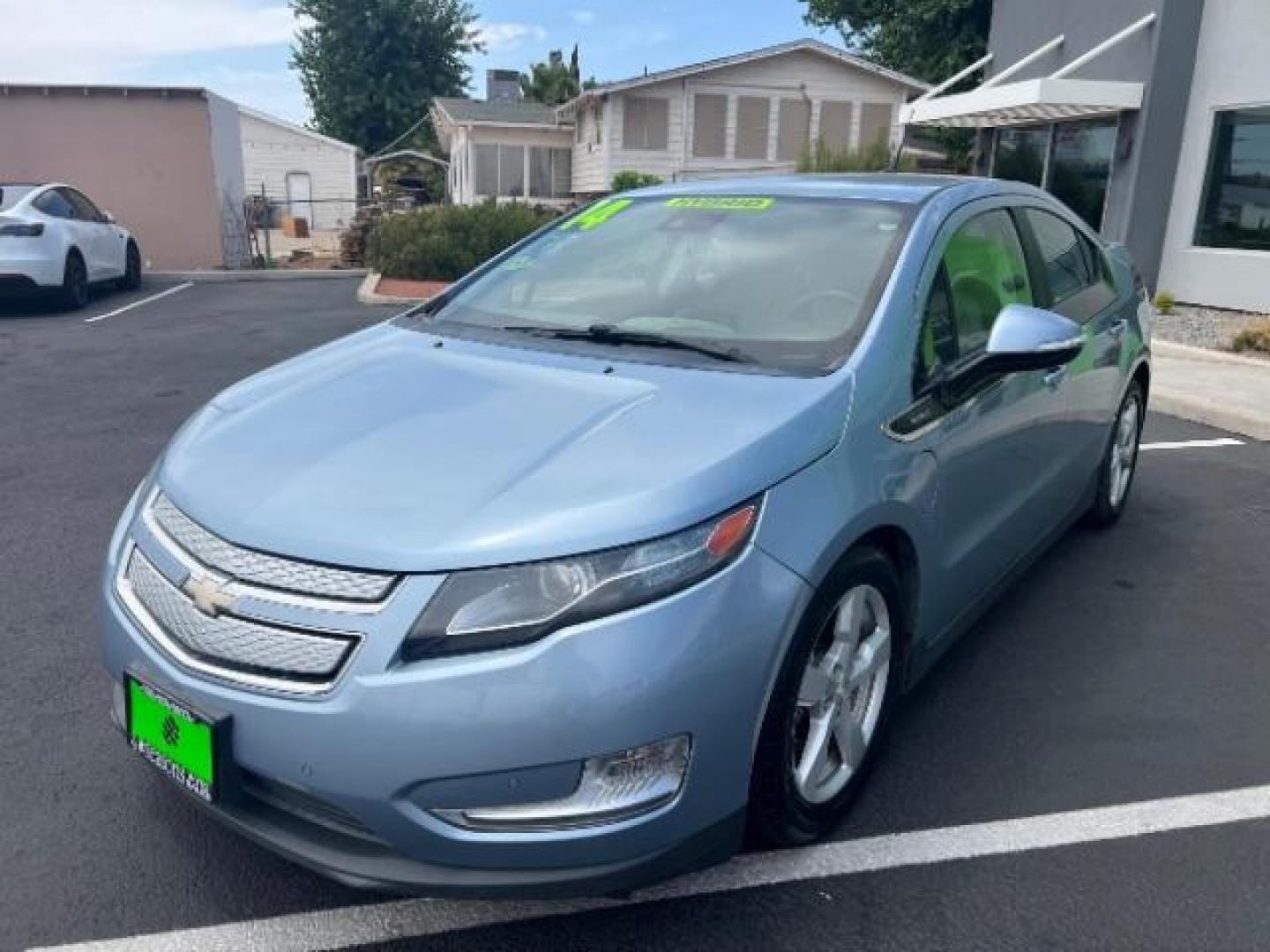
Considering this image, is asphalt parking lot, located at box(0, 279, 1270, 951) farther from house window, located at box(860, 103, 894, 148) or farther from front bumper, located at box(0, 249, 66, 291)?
house window, located at box(860, 103, 894, 148)

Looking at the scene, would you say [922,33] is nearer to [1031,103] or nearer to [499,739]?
[1031,103]

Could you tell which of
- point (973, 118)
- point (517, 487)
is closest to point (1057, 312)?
point (517, 487)

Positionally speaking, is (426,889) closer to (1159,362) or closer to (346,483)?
(346,483)

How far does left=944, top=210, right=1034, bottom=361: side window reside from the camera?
125 inches

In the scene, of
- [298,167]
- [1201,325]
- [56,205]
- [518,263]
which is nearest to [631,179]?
[56,205]

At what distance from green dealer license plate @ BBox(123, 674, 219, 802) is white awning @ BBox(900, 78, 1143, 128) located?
12.9 m

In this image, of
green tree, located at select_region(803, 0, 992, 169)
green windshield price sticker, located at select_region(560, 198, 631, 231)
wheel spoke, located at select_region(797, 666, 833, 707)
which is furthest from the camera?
green tree, located at select_region(803, 0, 992, 169)

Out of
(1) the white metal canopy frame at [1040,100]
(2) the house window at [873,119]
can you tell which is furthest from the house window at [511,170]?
(1) the white metal canopy frame at [1040,100]

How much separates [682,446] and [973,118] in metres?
15.0

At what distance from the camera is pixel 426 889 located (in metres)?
2.04

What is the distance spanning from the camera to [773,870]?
254 cm

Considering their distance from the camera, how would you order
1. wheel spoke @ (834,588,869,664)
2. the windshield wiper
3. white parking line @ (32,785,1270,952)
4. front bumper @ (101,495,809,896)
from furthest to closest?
1. the windshield wiper
2. wheel spoke @ (834,588,869,664)
3. white parking line @ (32,785,1270,952)
4. front bumper @ (101,495,809,896)

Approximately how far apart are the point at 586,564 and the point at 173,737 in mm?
953

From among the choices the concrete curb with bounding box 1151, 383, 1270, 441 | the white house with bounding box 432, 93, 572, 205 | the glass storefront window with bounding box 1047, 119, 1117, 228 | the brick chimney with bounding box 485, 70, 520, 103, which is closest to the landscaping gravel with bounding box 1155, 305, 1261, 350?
the glass storefront window with bounding box 1047, 119, 1117, 228
